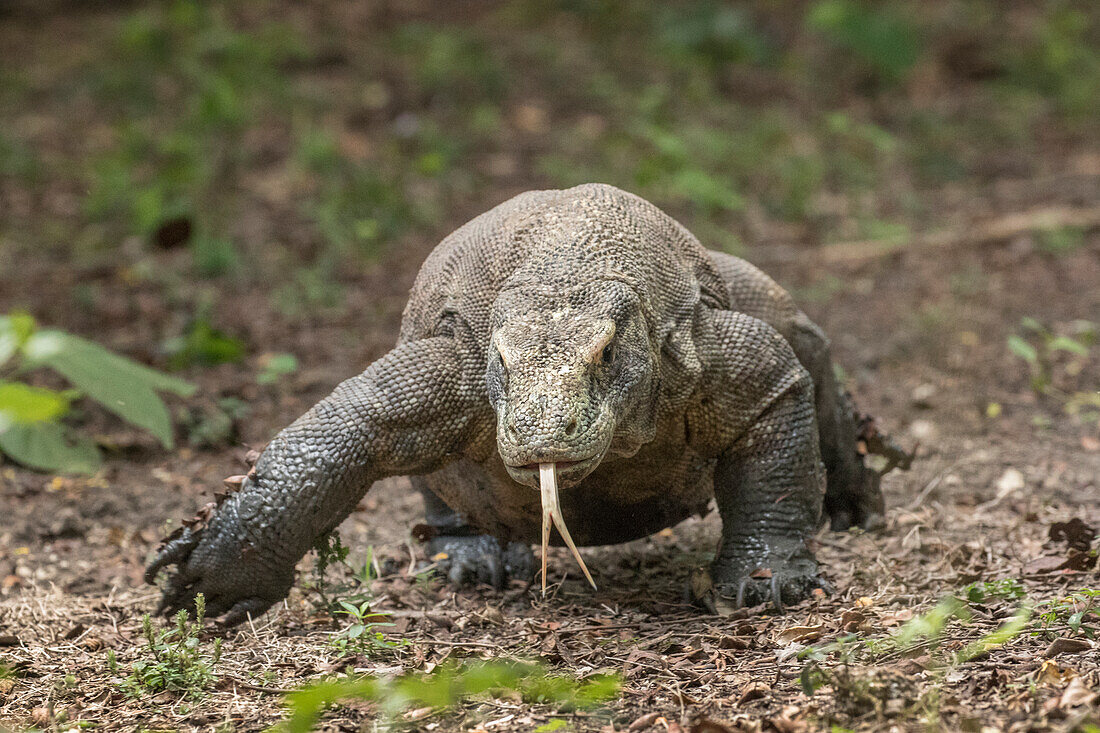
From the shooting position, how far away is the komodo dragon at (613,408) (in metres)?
3.99

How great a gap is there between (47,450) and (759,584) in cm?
386

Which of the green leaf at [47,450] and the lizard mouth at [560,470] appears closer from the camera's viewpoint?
the lizard mouth at [560,470]

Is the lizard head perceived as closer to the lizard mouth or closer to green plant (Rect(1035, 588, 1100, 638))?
the lizard mouth

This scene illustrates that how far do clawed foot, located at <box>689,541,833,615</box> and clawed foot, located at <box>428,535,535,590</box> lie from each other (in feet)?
2.61

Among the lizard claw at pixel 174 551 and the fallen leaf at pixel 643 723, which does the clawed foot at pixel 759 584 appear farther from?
the lizard claw at pixel 174 551

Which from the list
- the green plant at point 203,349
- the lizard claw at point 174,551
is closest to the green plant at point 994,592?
the lizard claw at point 174,551

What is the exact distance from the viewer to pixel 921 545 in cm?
499

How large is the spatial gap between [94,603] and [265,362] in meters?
3.26

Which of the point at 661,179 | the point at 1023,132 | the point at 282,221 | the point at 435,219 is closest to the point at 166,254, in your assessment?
the point at 282,221

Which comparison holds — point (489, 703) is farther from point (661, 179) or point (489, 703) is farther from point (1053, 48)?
point (1053, 48)

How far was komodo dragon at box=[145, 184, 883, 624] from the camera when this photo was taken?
13.1ft

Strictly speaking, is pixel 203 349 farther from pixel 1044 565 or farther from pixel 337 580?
pixel 1044 565

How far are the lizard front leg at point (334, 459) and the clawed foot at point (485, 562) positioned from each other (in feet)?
2.49

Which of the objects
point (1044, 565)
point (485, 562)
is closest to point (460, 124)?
point (485, 562)
